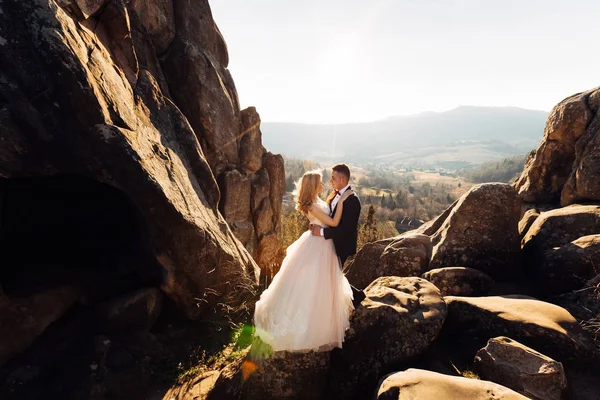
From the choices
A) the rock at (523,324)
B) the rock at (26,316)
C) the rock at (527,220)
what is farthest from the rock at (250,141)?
the rock at (523,324)

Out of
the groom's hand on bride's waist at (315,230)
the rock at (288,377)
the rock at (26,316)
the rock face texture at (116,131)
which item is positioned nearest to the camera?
the rock at (288,377)

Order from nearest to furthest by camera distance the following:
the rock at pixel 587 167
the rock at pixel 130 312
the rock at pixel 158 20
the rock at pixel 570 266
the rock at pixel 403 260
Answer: the rock at pixel 130 312 < the rock at pixel 570 266 < the rock at pixel 587 167 < the rock at pixel 403 260 < the rock at pixel 158 20

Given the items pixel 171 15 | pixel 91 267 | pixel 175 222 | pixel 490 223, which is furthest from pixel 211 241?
pixel 171 15

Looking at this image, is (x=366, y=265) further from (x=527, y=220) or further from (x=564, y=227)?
(x=527, y=220)

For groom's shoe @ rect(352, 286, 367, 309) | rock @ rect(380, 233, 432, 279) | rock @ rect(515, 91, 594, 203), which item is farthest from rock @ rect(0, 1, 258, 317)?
rock @ rect(515, 91, 594, 203)

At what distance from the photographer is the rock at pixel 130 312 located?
33.3 feet

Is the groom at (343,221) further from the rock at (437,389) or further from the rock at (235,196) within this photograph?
the rock at (235,196)

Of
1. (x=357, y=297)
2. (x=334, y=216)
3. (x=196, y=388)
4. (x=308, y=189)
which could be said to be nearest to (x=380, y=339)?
(x=357, y=297)

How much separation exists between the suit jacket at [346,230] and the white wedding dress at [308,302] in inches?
8.4

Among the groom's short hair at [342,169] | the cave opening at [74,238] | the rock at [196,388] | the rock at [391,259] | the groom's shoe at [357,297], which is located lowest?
the rock at [196,388]

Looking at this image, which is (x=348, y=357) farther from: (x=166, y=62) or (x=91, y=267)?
(x=166, y=62)

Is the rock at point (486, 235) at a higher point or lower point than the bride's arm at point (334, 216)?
lower

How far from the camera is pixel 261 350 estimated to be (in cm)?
787

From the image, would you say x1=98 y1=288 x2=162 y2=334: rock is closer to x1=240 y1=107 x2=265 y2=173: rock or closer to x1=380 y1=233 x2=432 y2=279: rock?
x1=380 y1=233 x2=432 y2=279: rock
